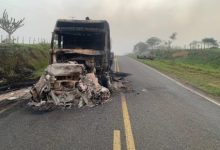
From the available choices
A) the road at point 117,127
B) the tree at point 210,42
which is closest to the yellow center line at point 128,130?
the road at point 117,127

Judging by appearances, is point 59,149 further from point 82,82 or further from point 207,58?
point 207,58

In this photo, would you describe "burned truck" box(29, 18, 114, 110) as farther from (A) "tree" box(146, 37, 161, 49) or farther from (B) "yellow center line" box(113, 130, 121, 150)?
(A) "tree" box(146, 37, 161, 49)

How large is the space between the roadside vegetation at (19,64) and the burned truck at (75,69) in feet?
15.6

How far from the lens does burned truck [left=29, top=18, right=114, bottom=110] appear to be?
10.6m

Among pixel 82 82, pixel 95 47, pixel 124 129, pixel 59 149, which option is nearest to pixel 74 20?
pixel 95 47

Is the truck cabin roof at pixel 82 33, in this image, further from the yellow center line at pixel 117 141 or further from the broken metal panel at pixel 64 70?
the yellow center line at pixel 117 141

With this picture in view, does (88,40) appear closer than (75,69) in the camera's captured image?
No

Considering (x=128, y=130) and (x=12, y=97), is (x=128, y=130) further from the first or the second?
(x=12, y=97)

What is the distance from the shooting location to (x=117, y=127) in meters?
7.73

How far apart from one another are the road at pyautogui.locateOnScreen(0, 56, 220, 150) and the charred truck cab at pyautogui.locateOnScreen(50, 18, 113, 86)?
2.80 m

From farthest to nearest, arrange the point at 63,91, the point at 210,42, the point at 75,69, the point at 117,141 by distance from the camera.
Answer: the point at 210,42 < the point at 75,69 < the point at 63,91 < the point at 117,141

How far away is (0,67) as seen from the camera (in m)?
19.6

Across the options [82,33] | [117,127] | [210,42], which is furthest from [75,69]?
[210,42]

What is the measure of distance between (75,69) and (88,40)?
3.61 meters
